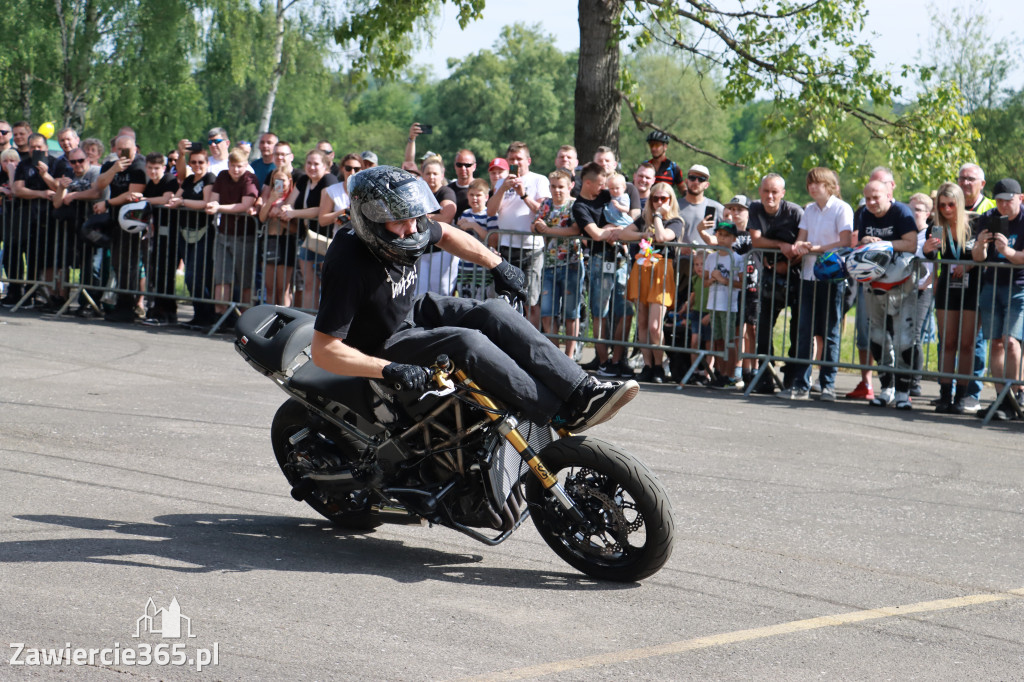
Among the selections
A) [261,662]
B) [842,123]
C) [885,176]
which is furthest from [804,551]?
[842,123]

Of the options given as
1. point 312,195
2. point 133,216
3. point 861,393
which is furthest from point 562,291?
point 133,216

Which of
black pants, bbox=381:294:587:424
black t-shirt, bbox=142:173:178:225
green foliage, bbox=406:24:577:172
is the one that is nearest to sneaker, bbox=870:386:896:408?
black pants, bbox=381:294:587:424

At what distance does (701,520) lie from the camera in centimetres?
679

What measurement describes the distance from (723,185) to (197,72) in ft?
156

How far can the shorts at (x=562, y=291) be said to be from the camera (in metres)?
12.9

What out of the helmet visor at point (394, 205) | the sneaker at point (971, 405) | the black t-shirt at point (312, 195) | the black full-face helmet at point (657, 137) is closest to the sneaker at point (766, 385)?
the sneaker at point (971, 405)

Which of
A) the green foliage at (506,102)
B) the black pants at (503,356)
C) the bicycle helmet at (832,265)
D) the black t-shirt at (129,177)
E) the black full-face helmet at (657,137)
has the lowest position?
the black pants at (503,356)

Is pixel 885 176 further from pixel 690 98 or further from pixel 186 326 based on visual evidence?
pixel 690 98

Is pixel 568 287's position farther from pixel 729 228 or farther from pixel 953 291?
pixel 953 291

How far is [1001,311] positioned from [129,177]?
389 inches

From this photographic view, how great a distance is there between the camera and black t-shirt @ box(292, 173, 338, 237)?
1424 cm

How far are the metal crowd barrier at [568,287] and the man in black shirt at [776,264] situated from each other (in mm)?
21

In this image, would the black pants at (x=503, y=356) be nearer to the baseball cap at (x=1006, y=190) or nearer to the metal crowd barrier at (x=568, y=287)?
the metal crowd barrier at (x=568, y=287)

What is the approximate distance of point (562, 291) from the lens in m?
13.1
